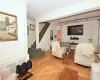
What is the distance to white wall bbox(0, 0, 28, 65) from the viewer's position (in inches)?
70.2

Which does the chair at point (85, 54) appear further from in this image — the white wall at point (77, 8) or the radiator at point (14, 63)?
the radiator at point (14, 63)

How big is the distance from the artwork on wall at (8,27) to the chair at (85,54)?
2.29 meters

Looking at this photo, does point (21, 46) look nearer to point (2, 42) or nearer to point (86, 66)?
point (2, 42)

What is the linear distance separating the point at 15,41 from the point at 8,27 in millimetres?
415

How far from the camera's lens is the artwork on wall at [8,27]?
5.72 feet

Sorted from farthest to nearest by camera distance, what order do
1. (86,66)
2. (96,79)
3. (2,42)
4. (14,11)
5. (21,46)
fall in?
(86,66), (21,46), (14,11), (2,42), (96,79)

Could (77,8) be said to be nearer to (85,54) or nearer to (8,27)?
(85,54)

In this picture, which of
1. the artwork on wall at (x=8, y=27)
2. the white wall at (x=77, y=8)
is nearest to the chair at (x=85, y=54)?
the white wall at (x=77, y=8)

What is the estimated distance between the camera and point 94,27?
4988 millimetres

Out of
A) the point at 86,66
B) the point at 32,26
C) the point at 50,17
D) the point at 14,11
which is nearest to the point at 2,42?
the point at 14,11

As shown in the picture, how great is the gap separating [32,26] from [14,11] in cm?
317

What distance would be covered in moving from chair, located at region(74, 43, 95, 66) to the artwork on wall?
7.51 ft

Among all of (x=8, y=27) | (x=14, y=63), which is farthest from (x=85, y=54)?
(x=8, y=27)

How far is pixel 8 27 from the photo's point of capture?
187 centimetres
